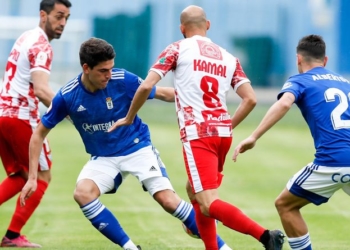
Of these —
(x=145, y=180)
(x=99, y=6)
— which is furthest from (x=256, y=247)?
(x=99, y=6)

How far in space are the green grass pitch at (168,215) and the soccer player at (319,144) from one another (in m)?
1.45

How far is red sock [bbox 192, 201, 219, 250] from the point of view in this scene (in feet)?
24.9

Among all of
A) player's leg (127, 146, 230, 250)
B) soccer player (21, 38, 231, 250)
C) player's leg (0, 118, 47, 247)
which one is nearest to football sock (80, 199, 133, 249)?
soccer player (21, 38, 231, 250)

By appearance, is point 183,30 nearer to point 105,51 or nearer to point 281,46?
point 105,51

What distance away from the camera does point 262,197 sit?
13211mm

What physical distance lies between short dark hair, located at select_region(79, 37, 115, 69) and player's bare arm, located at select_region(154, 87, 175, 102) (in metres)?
0.67

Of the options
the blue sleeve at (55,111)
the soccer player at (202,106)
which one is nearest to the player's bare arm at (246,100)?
the soccer player at (202,106)

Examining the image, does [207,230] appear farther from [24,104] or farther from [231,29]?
[231,29]

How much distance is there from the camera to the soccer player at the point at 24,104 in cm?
912

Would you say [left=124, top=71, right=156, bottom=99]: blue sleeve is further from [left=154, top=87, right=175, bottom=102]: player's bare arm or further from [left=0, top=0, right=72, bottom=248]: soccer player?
[left=0, top=0, right=72, bottom=248]: soccer player

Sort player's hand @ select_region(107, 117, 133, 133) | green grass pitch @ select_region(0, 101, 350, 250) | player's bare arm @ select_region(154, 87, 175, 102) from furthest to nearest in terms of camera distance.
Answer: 1. green grass pitch @ select_region(0, 101, 350, 250)
2. player's bare arm @ select_region(154, 87, 175, 102)
3. player's hand @ select_region(107, 117, 133, 133)

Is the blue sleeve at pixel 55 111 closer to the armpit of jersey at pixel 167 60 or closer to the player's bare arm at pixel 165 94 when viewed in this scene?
the player's bare arm at pixel 165 94

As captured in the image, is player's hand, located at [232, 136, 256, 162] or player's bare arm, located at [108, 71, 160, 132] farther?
player's bare arm, located at [108, 71, 160, 132]

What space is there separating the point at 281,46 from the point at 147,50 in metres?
5.03
